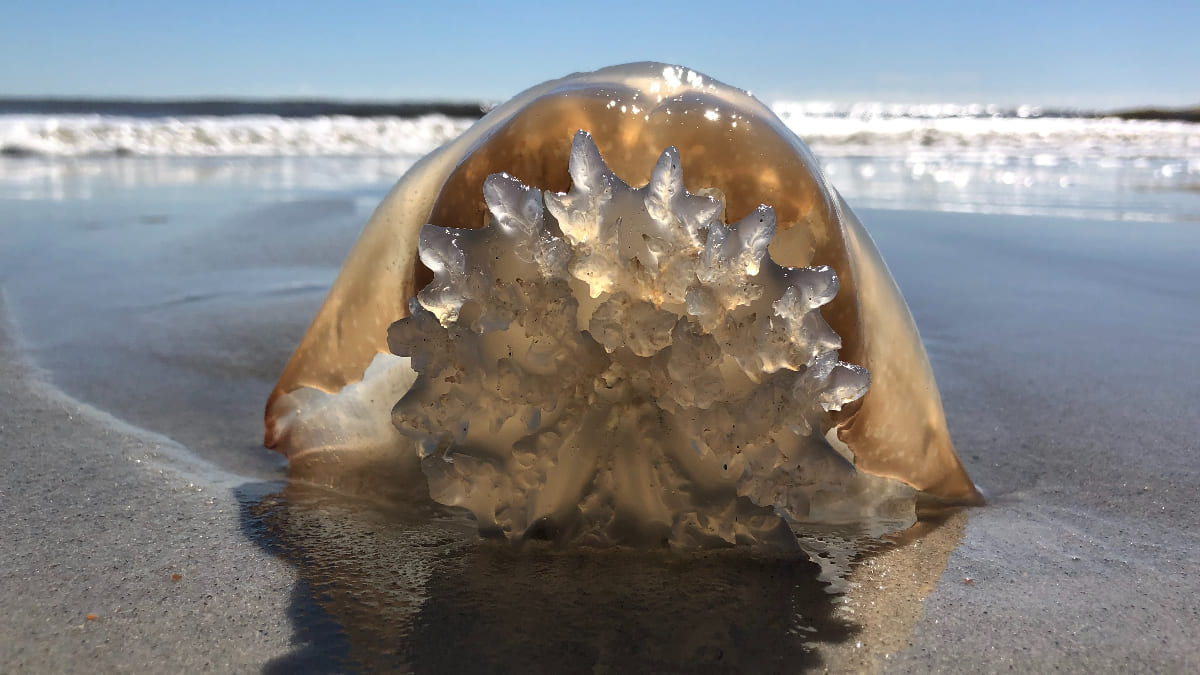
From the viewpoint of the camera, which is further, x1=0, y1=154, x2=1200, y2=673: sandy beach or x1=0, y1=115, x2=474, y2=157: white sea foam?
x1=0, y1=115, x2=474, y2=157: white sea foam

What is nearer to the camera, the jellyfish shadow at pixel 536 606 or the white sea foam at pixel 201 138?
the jellyfish shadow at pixel 536 606

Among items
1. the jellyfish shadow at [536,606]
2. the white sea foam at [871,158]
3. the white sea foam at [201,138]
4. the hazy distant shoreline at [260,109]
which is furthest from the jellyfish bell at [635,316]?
the hazy distant shoreline at [260,109]

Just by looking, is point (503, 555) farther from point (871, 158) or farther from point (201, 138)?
point (201, 138)

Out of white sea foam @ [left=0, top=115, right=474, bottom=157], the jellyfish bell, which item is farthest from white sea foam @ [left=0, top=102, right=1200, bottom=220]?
the jellyfish bell

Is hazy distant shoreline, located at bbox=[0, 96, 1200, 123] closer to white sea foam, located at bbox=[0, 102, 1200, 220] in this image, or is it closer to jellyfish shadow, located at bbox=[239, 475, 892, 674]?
white sea foam, located at bbox=[0, 102, 1200, 220]

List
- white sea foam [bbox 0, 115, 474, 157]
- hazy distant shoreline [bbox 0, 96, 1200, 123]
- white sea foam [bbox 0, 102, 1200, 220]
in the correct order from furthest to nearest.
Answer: hazy distant shoreline [bbox 0, 96, 1200, 123] < white sea foam [bbox 0, 115, 474, 157] < white sea foam [bbox 0, 102, 1200, 220]

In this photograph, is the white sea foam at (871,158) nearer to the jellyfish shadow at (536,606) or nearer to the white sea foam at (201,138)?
the white sea foam at (201,138)

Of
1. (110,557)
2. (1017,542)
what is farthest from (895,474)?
(110,557)
